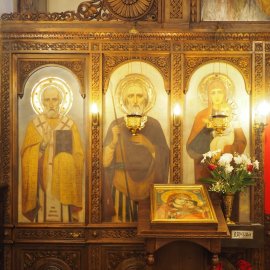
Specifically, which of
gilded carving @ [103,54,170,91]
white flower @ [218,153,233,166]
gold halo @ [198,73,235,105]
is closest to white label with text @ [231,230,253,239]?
white flower @ [218,153,233,166]

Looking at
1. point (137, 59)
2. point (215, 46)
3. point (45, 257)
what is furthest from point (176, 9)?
point (45, 257)

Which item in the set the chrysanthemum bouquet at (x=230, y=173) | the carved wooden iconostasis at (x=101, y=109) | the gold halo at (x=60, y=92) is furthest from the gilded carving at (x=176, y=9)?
the chrysanthemum bouquet at (x=230, y=173)

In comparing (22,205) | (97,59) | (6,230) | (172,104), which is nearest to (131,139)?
(172,104)

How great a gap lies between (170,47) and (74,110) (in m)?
1.64

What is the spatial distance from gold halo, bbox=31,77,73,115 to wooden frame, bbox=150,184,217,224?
1738 mm

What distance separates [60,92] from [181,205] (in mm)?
2387

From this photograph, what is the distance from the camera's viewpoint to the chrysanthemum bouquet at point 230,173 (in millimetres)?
5477

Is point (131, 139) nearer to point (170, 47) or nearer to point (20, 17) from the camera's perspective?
point (170, 47)

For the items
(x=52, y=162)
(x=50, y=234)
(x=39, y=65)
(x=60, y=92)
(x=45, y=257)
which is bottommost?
(x=45, y=257)

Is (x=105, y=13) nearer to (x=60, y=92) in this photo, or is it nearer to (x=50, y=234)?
(x=60, y=92)

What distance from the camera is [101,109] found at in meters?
5.84

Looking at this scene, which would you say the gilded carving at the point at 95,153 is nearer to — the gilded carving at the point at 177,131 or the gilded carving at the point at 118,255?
the gilded carving at the point at 118,255

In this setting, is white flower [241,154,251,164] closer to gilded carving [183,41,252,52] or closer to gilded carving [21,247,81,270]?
gilded carving [183,41,252,52]

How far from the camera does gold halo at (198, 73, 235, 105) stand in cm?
587
